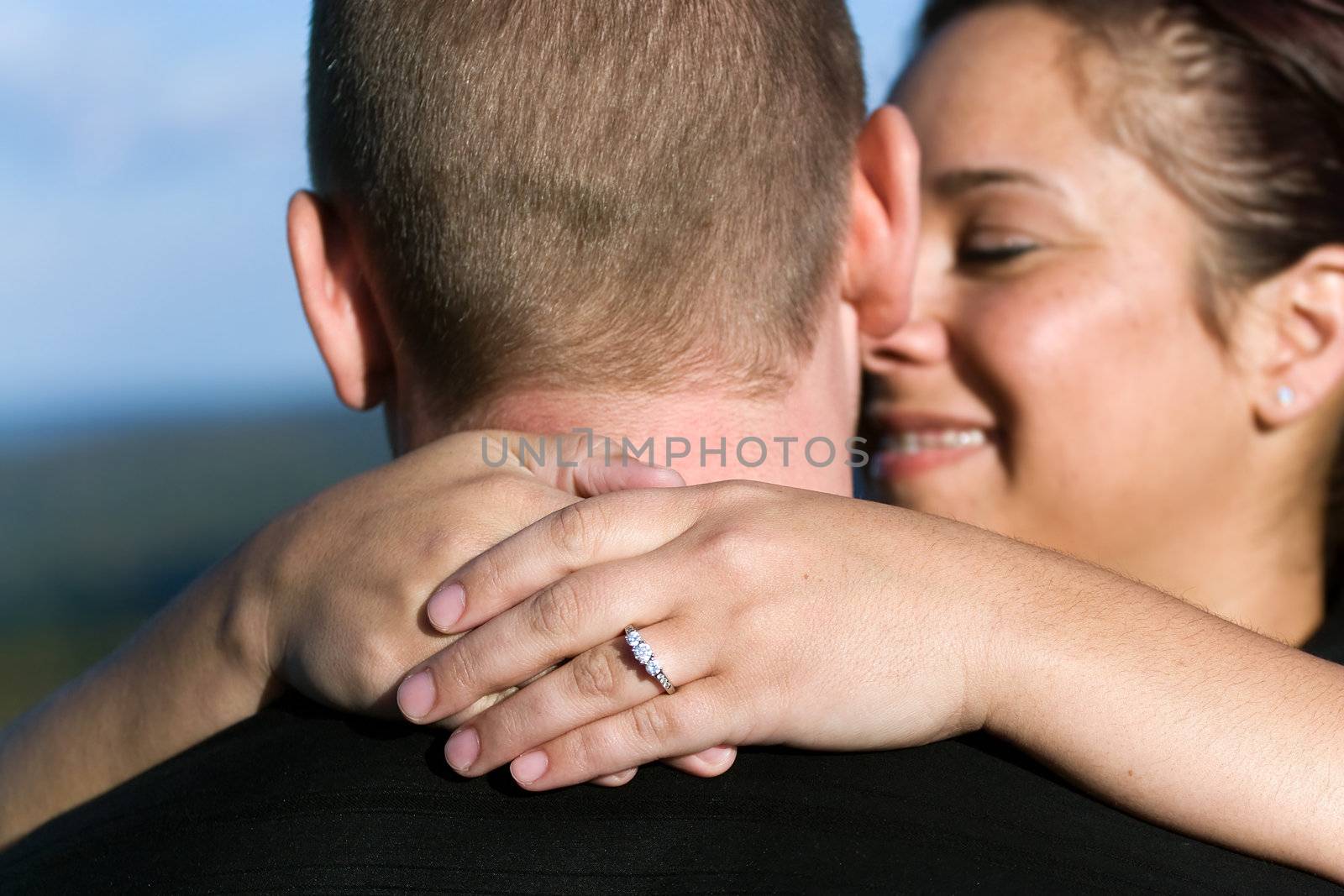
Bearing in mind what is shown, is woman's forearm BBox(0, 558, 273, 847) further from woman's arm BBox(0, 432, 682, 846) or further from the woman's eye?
the woman's eye

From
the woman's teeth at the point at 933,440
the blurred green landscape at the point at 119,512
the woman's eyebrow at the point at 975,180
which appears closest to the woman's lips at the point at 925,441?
the woman's teeth at the point at 933,440

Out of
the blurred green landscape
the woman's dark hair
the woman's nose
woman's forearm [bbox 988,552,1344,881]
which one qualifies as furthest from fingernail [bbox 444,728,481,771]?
the blurred green landscape

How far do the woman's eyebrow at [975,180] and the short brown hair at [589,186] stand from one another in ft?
4.87

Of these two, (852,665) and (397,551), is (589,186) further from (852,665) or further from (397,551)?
(852,665)

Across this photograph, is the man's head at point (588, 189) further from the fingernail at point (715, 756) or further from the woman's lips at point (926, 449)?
the woman's lips at point (926, 449)

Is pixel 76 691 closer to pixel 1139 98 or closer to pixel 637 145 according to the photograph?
pixel 637 145

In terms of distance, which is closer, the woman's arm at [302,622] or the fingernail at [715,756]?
the fingernail at [715,756]

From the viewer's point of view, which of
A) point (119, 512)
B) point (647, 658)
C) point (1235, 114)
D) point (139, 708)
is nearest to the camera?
point (647, 658)

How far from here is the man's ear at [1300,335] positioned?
3.15m

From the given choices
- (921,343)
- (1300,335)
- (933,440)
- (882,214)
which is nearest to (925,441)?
(933,440)

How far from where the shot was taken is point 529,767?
137 centimetres

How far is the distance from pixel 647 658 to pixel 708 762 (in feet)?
0.50

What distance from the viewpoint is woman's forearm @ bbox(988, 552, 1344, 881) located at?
4.68ft

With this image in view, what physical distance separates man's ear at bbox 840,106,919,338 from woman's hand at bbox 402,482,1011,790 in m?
0.53
